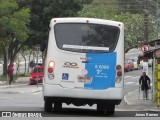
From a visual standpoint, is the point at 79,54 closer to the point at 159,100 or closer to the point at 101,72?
the point at 101,72

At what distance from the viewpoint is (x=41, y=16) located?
56.2 metres

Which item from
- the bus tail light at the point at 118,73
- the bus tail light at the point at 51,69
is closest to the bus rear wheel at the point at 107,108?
the bus tail light at the point at 118,73

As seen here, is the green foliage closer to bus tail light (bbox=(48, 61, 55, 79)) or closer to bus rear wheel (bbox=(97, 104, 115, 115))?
bus rear wheel (bbox=(97, 104, 115, 115))

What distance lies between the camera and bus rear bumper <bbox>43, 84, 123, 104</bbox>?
665 inches

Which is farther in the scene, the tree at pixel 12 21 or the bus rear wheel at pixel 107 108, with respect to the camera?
the tree at pixel 12 21

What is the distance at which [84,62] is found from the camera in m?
17.1

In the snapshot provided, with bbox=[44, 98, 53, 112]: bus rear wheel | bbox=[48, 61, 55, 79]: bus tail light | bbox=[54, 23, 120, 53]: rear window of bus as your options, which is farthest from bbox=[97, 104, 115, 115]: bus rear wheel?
bbox=[48, 61, 55, 79]: bus tail light

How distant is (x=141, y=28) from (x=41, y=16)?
29.8 metres

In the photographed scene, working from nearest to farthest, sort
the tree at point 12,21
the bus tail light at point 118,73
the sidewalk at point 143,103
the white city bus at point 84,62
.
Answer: the white city bus at point 84,62 < the bus tail light at point 118,73 < the sidewalk at point 143,103 < the tree at point 12,21

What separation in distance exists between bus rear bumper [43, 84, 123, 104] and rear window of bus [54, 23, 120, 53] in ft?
4.19

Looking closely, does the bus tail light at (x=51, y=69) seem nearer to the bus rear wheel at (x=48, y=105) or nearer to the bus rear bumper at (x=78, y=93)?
the bus rear bumper at (x=78, y=93)

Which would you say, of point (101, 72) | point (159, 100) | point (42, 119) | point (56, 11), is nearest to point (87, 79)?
point (101, 72)

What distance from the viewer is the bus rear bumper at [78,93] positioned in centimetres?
1689

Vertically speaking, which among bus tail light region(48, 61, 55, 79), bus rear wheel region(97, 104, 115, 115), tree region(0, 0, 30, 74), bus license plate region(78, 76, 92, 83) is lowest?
bus rear wheel region(97, 104, 115, 115)
